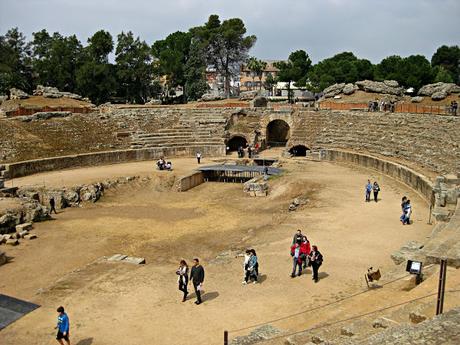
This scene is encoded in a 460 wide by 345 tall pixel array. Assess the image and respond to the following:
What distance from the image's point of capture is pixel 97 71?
55.7 metres

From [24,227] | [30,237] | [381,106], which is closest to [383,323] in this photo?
[30,237]

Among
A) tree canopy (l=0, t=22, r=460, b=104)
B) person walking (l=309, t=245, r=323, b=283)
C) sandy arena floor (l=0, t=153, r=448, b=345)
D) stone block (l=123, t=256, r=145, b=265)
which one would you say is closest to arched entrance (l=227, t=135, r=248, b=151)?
sandy arena floor (l=0, t=153, r=448, b=345)

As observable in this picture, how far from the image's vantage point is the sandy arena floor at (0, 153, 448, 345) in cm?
1217

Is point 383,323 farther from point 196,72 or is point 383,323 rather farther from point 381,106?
point 196,72

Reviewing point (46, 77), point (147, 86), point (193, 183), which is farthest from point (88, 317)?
point (147, 86)

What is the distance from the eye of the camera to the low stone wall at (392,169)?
922 inches

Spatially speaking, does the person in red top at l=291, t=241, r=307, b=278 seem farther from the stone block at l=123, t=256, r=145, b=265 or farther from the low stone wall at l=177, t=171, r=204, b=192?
the low stone wall at l=177, t=171, r=204, b=192

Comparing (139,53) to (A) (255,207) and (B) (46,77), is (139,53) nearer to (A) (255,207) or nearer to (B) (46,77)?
(B) (46,77)

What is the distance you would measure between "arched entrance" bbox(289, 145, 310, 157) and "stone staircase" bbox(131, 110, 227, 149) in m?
6.25

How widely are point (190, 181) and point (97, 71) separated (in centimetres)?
3053

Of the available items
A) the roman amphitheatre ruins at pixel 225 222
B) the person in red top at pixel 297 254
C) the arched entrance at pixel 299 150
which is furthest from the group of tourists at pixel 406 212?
the arched entrance at pixel 299 150

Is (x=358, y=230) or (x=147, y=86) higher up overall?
(x=147, y=86)

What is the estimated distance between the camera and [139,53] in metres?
61.2

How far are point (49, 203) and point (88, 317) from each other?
570 inches
